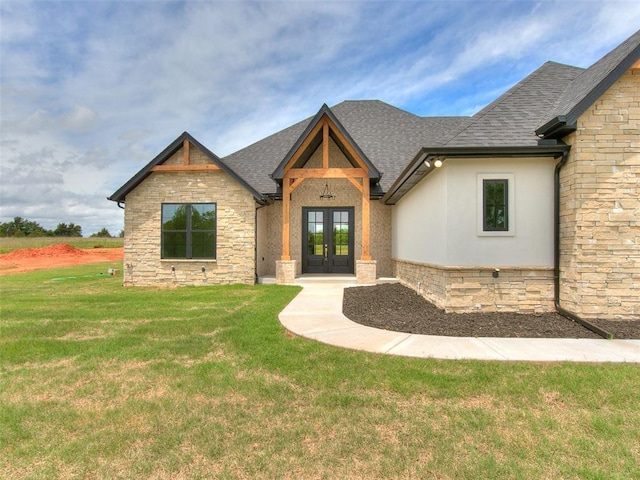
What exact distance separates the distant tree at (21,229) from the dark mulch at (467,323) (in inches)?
3484

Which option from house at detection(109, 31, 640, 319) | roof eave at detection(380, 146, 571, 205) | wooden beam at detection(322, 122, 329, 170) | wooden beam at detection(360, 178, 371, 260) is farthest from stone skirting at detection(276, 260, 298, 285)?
roof eave at detection(380, 146, 571, 205)

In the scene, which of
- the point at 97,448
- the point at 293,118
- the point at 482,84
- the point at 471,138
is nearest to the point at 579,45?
the point at 482,84

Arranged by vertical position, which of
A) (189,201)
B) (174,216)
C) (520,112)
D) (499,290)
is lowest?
(499,290)

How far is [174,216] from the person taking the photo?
1265 centimetres

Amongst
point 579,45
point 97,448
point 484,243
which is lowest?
point 97,448

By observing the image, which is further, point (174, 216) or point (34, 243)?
point (34, 243)

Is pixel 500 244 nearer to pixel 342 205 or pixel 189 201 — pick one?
pixel 342 205

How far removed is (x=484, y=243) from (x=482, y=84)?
32.2 feet

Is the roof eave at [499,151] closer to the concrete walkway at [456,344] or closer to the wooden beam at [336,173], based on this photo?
the concrete walkway at [456,344]

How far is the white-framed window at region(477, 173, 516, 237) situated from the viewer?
23.6ft

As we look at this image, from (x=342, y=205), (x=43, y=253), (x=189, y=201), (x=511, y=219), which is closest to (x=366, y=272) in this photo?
(x=342, y=205)

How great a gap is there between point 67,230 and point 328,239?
92.4 meters

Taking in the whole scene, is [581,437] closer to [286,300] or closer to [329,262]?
[286,300]

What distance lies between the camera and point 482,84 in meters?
13.7
